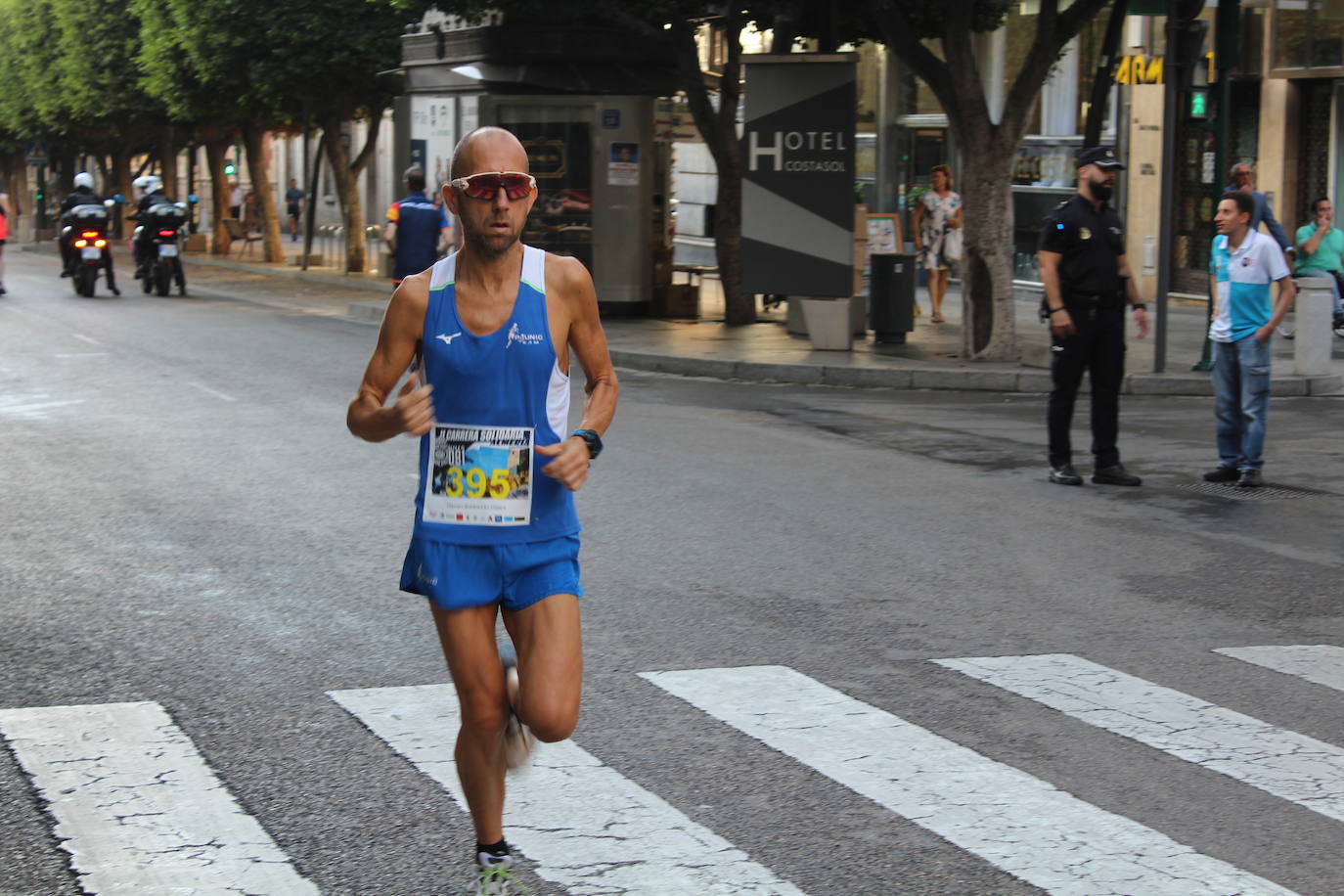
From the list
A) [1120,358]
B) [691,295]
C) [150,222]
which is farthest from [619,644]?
[150,222]

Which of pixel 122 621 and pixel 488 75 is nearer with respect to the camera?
pixel 122 621

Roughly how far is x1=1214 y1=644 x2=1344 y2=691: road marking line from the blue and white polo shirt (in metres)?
4.54

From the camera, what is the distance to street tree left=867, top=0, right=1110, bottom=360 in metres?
18.1

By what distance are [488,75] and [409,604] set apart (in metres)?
17.8

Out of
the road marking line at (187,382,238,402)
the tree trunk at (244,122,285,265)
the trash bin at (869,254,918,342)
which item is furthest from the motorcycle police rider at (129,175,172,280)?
the road marking line at (187,382,238,402)

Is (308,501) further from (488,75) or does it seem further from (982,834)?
(488,75)

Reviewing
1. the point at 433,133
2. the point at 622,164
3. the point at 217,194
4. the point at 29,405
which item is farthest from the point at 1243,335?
the point at 217,194

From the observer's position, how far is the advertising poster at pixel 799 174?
19078 mm

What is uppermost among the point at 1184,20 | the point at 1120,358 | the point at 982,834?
the point at 1184,20

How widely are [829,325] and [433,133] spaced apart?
9.83 metres

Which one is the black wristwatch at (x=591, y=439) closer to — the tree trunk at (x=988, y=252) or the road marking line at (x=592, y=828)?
the road marking line at (x=592, y=828)

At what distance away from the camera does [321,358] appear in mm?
18328

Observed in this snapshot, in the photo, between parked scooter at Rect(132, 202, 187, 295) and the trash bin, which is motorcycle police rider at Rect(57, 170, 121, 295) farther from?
the trash bin

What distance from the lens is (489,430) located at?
13.9 ft
